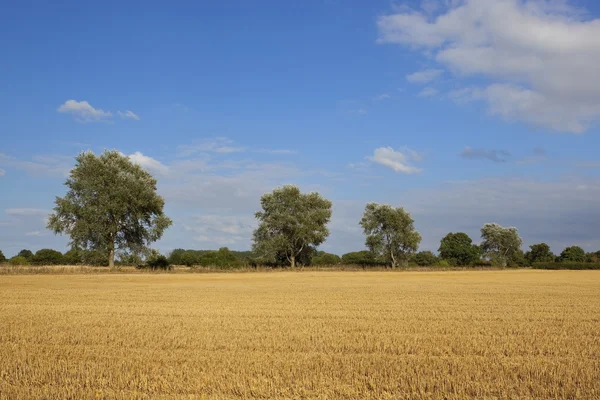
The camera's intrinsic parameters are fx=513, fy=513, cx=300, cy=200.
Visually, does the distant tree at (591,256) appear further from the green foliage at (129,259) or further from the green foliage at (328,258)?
the green foliage at (129,259)

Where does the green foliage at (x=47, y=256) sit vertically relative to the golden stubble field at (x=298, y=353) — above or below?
above

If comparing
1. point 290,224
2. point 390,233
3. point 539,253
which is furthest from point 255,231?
point 539,253

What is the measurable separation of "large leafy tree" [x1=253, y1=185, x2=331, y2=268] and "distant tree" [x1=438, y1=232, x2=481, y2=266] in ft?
147

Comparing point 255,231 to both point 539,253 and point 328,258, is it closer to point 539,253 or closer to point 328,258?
point 328,258

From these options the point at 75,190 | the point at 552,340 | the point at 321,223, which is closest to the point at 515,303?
the point at 552,340

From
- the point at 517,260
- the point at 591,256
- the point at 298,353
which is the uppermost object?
the point at 591,256

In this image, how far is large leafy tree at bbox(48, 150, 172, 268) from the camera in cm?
5838

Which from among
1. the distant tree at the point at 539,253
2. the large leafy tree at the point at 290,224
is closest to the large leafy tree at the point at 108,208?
the large leafy tree at the point at 290,224

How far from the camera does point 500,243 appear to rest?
10619cm

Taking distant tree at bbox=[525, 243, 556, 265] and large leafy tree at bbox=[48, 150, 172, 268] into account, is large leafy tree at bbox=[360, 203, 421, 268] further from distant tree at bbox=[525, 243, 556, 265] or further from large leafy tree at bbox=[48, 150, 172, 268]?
distant tree at bbox=[525, 243, 556, 265]

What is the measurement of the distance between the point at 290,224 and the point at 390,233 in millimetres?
16810

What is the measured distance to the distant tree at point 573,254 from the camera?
126 meters

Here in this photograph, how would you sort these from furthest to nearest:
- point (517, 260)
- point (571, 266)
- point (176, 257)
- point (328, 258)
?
point (328, 258)
point (176, 257)
point (517, 260)
point (571, 266)

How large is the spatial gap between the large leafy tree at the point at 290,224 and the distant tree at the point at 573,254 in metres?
A: 78.8
